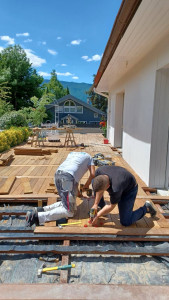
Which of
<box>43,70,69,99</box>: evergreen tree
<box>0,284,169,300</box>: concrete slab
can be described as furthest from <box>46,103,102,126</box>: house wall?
<box>0,284,169,300</box>: concrete slab

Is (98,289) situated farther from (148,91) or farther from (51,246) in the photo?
(148,91)

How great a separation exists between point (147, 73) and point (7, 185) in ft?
12.4

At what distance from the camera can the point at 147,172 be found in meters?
4.25

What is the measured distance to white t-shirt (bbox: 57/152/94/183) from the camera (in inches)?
112

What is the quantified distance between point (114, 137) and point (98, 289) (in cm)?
831

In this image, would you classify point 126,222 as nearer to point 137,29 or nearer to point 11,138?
point 137,29

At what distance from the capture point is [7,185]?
13.5 feet

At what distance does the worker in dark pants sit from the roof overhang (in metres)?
2.02

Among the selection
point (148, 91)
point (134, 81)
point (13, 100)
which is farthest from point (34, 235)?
point (13, 100)

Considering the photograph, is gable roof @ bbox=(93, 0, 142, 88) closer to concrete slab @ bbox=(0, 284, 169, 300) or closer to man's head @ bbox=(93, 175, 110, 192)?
man's head @ bbox=(93, 175, 110, 192)

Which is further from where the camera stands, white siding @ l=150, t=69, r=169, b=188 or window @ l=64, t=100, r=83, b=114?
window @ l=64, t=100, r=83, b=114

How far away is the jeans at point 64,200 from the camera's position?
2.77 meters

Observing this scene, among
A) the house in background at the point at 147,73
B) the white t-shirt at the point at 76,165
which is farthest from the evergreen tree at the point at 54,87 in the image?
the white t-shirt at the point at 76,165

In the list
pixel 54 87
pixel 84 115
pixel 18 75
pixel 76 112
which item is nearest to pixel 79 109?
pixel 76 112
